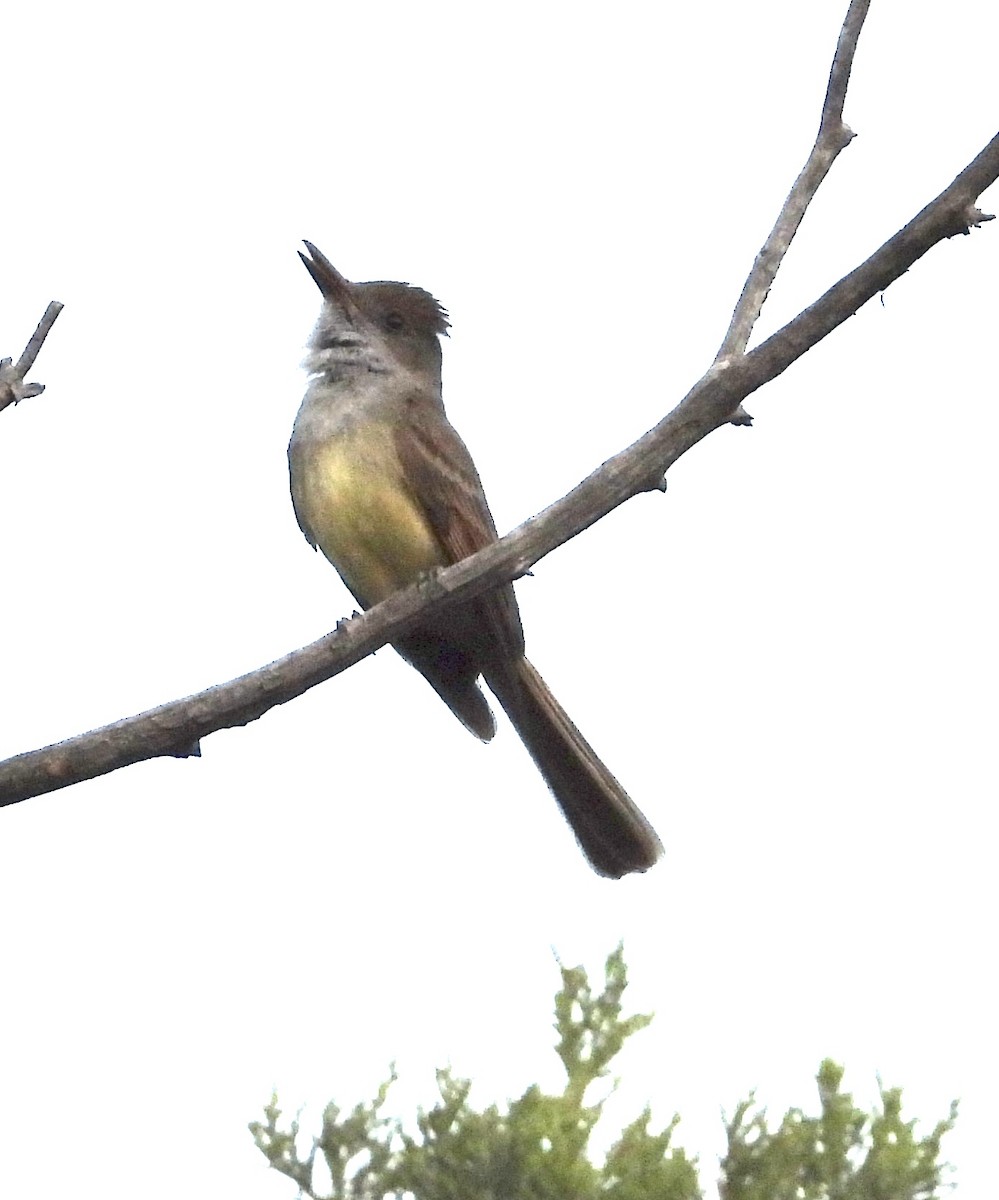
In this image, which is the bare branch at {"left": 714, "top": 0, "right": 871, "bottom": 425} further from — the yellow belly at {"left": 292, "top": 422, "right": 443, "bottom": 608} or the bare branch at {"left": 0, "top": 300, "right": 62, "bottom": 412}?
the yellow belly at {"left": 292, "top": 422, "right": 443, "bottom": 608}

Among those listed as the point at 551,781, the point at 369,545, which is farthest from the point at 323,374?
the point at 551,781

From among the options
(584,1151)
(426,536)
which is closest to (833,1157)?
(584,1151)

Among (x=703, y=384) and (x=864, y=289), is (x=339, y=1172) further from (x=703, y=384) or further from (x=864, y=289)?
(x=864, y=289)

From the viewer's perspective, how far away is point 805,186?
3.84 meters

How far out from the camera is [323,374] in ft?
18.9

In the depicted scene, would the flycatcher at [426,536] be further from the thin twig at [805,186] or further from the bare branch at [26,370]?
the bare branch at [26,370]

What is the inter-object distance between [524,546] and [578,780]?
6.69ft

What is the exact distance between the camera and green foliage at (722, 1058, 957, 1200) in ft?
16.6

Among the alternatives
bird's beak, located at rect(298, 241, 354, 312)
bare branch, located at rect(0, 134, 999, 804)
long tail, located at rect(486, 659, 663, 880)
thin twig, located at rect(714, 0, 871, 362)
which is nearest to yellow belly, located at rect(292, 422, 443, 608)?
long tail, located at rect(486, 659, 663, 880)

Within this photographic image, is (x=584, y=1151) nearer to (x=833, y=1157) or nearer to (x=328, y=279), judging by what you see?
(x=833, y=1157)

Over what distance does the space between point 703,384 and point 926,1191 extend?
2.78 metres

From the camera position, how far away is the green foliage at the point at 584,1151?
5.02 meters

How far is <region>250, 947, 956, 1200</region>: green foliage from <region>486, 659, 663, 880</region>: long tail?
1.69ft

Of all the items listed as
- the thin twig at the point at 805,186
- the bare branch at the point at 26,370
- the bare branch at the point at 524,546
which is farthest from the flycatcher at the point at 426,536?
the bare branch at the point at 26,370
